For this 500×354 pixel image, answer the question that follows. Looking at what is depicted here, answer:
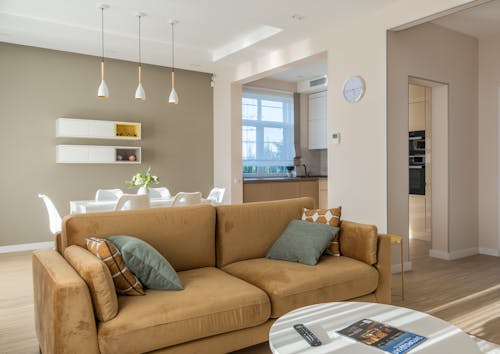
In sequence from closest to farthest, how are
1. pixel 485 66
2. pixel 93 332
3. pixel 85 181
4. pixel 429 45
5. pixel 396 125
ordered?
pixel 93 332 < pixel 396 125 < pixel 429 45 < pixel 485 66 < pixel 85 181

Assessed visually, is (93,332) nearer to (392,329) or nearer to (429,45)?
(392,329)

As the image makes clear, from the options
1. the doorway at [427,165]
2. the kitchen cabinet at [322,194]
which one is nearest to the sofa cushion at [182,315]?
the doorway at [427,165]

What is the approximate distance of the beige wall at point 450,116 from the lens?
418cm

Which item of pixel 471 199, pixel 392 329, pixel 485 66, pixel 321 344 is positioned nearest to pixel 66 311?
pixel 321 344

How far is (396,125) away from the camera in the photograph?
13.7 ft

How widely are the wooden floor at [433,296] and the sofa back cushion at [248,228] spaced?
2.36ft

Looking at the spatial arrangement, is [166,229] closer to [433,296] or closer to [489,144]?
[433,296]

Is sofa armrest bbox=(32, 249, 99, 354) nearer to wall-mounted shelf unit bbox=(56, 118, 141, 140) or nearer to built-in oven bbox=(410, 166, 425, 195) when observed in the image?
wall-mounted shelf unit bbox=(56, 118, 141, 140)

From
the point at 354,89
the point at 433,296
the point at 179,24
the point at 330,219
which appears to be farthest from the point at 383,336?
the point at 179,24

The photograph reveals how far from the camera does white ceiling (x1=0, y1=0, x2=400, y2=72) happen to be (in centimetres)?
430

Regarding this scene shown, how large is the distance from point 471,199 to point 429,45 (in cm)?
205

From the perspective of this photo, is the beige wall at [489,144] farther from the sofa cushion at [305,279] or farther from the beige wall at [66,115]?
the beige wall at [66,115]

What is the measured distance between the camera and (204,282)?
2443 mm

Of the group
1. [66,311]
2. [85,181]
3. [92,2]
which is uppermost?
Answer: [92,2]
